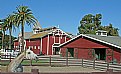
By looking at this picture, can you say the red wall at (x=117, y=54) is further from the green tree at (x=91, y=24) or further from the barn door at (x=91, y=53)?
the green tree at (x=91, y=24)

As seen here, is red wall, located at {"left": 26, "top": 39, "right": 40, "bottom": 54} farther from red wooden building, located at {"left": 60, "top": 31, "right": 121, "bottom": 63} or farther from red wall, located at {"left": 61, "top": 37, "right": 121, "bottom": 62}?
red wall, located at {"left": 61, "top": 37, "right": 121, "bottom": 62}

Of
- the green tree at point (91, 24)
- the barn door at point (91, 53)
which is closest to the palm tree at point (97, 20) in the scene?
the green tree at point (91, 24)

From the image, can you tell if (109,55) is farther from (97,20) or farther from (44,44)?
(97,20)

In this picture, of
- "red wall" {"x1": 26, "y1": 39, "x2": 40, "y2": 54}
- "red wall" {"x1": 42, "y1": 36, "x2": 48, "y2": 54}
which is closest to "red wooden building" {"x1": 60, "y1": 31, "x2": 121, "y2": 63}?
"red wall" {"x1": 42, "y1": 36, "x2": 48, "y2": 54}

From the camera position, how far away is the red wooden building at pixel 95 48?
34.7 meters

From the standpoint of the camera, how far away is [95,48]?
38531 millimetres

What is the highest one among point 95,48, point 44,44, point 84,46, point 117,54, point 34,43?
point 34,43

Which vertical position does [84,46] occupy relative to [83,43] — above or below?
below

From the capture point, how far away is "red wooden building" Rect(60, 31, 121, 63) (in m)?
34.7

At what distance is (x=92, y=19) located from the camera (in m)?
72.4

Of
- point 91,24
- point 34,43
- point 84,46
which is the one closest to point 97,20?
point 91,24

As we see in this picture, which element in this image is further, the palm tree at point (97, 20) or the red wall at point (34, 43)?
the palm tree at point (97, 20)

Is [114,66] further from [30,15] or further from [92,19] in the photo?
[92,19]

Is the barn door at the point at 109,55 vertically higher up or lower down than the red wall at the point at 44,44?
lower down
